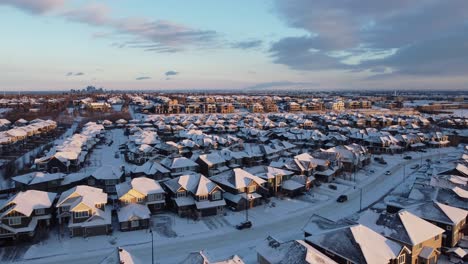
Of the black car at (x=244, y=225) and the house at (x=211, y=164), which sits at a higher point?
the house at (x=211, y=164)

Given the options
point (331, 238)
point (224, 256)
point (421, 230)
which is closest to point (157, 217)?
point (224, 256)

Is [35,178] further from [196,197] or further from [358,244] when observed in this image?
[358,244]

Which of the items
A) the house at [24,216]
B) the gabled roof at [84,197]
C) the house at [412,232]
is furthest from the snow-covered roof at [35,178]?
the house at [412,232]

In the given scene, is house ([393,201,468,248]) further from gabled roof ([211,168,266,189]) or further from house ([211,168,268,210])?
gabled roof ([211,168,266,189])

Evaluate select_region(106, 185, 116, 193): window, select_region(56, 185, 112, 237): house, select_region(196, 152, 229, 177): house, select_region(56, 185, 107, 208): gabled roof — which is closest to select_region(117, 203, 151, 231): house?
select_region(56, 185, 112, 237): house

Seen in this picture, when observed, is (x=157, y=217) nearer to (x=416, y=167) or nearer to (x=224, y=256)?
(x=224, y=256)

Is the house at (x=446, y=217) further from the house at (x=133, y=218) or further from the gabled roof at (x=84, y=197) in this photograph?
the gabled roof at (x=84, y=197)
